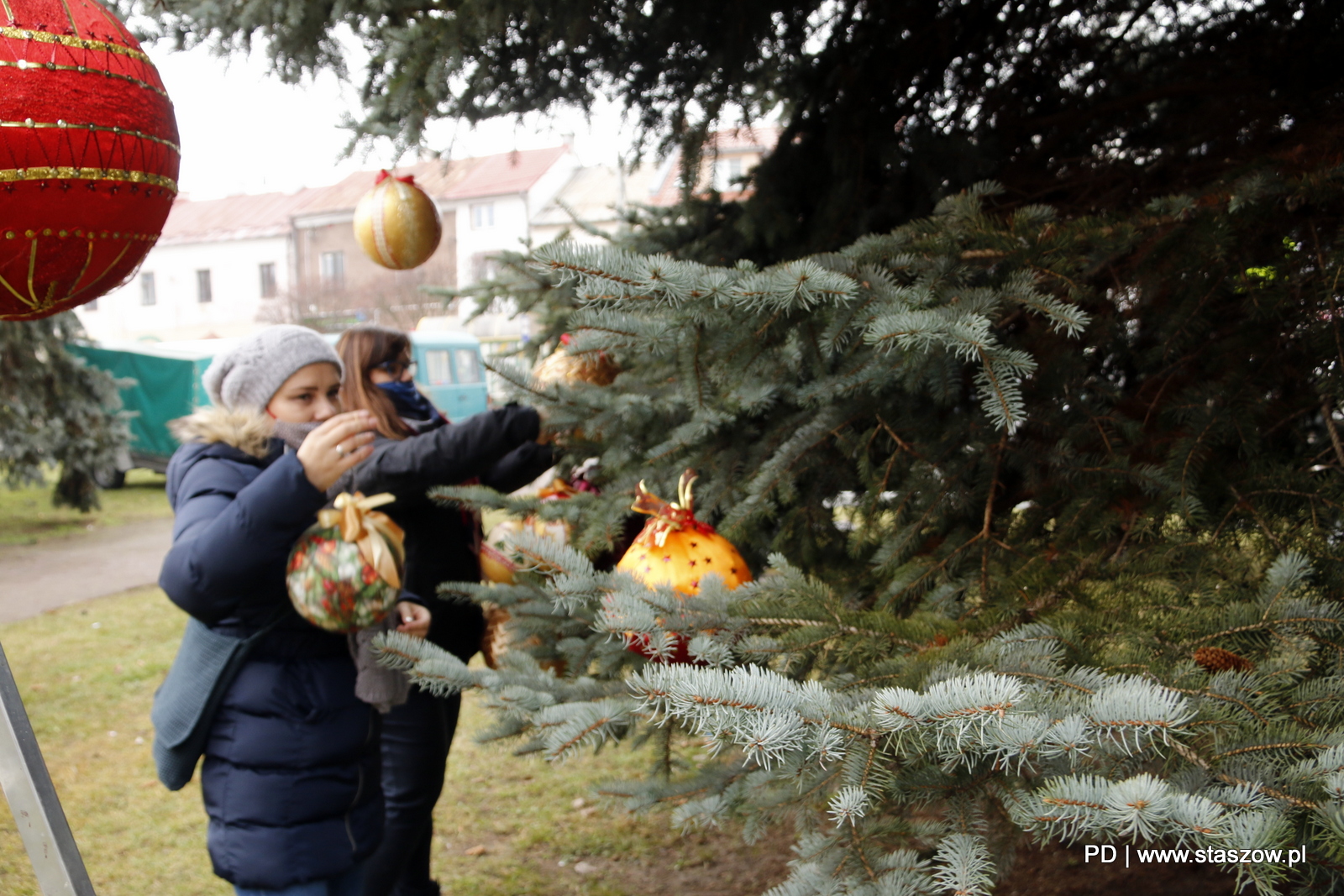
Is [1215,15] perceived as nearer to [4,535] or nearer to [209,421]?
[209,421]

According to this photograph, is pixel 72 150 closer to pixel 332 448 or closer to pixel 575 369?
pixel 332 448

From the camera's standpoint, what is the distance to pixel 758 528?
2.58m

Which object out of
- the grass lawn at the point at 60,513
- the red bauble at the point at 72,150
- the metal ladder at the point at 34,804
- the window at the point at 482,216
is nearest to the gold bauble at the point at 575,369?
the red bauble at the point at 72,150

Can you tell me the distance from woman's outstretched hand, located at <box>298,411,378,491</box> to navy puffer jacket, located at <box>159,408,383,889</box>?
0.10 ft

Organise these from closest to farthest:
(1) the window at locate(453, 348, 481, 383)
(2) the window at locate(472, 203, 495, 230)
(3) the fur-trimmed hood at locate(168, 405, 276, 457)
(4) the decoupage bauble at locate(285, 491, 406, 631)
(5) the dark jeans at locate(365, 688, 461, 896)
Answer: (4) the decoupage bauble at locate(285, 491, 406, 631), (3) the fur-trimmed hood at locate(168, 405, 276, 457), (5) the dark jeans at locate(365, 688, 461, 896), (1) the window at locate(453, 348, 481, 383), (2) the window at locate(472, 203, 495, 230)

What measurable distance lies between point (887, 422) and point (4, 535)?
12.4 metres

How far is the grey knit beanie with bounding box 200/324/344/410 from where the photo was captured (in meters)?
2.45

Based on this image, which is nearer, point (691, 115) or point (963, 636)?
point (963, 636)

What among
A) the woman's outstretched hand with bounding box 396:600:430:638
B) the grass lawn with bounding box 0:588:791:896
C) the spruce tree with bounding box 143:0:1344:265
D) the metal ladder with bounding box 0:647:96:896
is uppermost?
the spruce tree with bounding box 143:0:1344:265

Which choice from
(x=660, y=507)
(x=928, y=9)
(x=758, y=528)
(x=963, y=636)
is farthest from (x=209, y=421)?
(x=928, y=9)

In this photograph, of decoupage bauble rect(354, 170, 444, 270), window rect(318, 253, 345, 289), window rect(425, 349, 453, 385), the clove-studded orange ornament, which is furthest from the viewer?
window rect(318, 253, 345, 289)

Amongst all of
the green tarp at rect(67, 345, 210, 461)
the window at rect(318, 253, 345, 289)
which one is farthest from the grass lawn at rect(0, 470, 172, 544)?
the window at rect(318, 253, 345, 289)

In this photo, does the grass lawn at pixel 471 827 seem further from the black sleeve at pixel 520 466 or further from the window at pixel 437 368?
the window at pixel 437 368

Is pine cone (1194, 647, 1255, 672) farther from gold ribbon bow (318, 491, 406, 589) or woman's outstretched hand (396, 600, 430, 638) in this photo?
woman's outstretched hand (396, 600, 430, 638)
